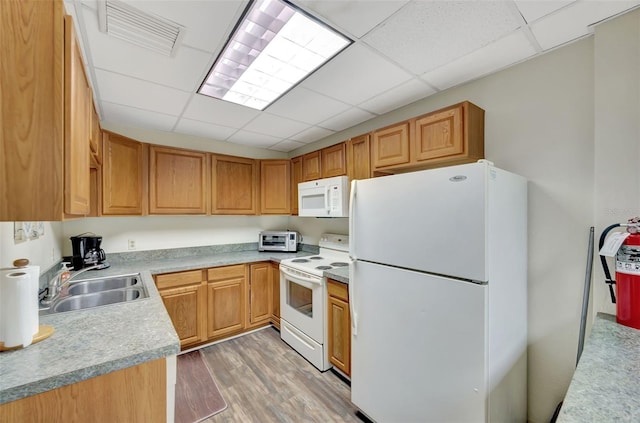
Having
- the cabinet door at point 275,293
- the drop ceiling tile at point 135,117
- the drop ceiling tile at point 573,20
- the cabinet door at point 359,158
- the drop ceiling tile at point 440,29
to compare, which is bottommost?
the cabinet door at point 275,293

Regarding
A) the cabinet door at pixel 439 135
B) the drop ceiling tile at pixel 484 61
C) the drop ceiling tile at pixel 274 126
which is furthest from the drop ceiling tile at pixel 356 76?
the drop ceiling tile at pixel 274 126

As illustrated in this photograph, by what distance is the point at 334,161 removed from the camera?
110 inches

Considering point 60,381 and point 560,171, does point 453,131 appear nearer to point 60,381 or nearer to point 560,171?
point 560,171

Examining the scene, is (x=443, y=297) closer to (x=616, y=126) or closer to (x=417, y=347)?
(x=417, y=347)

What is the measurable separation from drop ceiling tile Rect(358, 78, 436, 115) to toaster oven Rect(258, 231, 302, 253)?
6.40 feet

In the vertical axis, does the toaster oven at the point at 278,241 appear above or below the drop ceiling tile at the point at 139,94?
below

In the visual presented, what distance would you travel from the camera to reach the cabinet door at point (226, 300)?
8.99 feet

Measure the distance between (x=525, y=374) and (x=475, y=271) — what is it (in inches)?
40.1

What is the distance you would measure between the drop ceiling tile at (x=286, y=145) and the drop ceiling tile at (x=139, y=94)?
139cm

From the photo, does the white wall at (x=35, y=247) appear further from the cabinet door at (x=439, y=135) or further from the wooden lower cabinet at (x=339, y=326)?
the cabinet door at (x=439, y=135)

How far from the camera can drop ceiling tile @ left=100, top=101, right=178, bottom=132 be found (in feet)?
7.64

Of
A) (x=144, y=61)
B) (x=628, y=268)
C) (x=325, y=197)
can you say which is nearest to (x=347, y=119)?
(x=325, y=197)

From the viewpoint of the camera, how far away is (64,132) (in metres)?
0.81

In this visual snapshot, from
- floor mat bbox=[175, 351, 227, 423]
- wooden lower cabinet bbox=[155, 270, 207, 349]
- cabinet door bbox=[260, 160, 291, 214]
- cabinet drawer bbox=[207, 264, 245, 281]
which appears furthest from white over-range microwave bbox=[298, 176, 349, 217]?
floor mat bbox=[175, 351, 227, 423]
